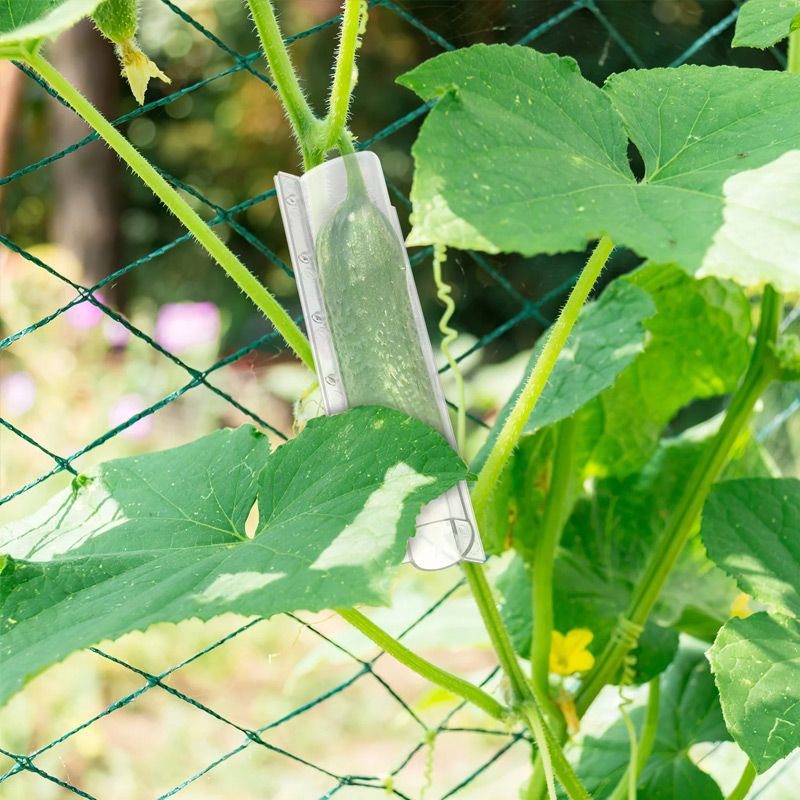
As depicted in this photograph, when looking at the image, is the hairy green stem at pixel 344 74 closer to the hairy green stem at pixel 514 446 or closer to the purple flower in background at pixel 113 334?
the hairy green stem at pixel 514 446

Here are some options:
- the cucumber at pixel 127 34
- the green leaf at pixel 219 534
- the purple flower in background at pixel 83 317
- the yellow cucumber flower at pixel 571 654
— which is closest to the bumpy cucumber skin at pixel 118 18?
the cucumber at pixel 127 34

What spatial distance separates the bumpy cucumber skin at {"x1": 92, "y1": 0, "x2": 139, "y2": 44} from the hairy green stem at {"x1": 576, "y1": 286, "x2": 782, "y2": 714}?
647 millimetres

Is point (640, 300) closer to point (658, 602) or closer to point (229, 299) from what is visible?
point (658, 602)

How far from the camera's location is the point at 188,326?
296 centimetres

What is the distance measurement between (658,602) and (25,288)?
225cm

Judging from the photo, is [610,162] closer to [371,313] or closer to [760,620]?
[371,313]

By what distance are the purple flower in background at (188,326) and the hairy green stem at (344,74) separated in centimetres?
225

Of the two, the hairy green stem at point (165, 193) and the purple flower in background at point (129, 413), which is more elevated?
the purple flower in background at point (129, 413)

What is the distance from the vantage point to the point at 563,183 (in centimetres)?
66

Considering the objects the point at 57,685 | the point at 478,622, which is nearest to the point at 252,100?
the point at 57,685

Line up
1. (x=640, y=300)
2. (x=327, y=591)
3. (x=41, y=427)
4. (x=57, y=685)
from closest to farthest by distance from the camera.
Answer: (x=327, y=591) → (x=640, y=300) → (x=57, y=685) → (x=41, y=427)

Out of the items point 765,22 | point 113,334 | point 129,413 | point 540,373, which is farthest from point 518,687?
point 113,334

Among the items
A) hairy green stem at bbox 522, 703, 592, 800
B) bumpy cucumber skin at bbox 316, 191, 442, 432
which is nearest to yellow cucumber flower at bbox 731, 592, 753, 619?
hairy green stem at bbox 522, 703, 592, 800

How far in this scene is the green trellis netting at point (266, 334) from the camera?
93 centimetres
